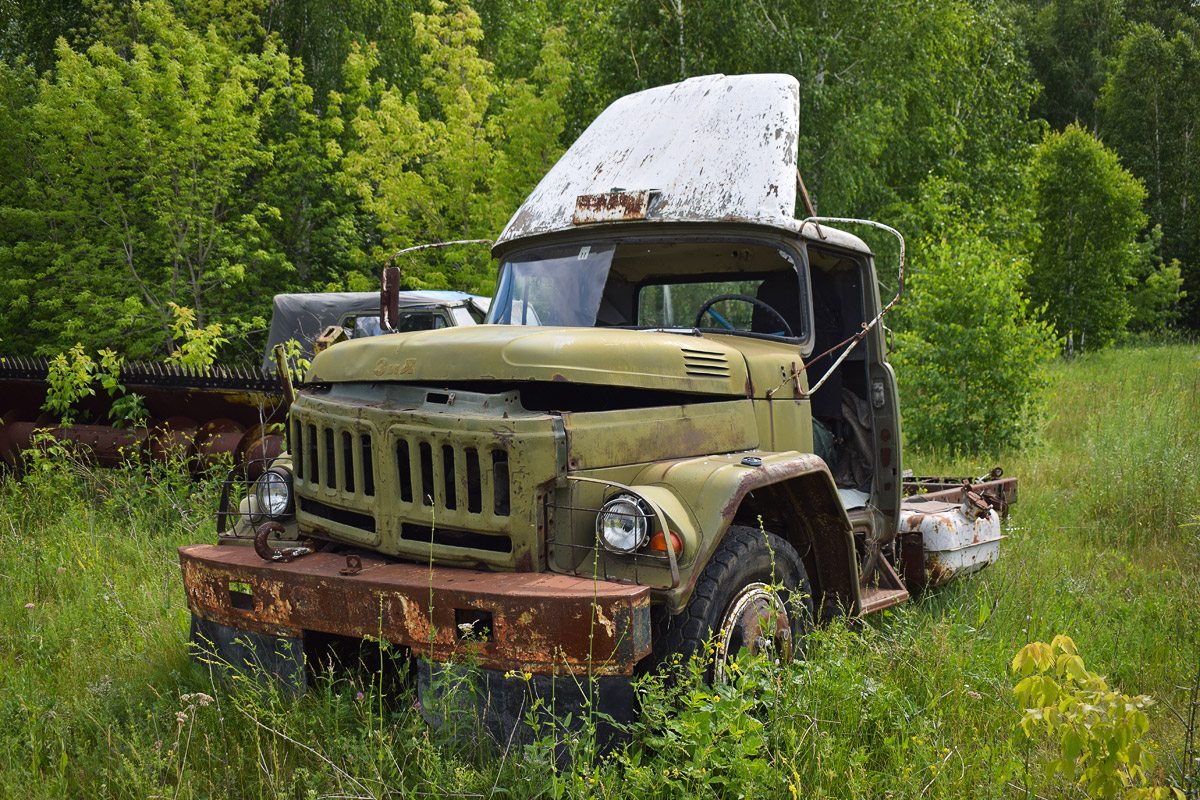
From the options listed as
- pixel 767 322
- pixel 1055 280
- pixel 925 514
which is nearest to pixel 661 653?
pixel 767 322

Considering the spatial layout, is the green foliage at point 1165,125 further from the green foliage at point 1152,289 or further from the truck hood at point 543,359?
the truck hood at point 543,359

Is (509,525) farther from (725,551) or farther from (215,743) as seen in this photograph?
(215,743)

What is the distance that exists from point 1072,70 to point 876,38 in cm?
2872

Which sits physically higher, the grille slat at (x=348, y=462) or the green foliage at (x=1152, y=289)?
the grille slat at (x=348, y=462)

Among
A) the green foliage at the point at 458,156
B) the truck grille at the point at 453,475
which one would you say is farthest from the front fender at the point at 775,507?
the green foliage at the point at 458,156

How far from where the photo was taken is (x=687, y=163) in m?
4.82

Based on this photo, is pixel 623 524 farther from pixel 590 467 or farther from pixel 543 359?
pixel 543 359

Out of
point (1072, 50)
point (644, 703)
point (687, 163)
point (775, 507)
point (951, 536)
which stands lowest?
point (951, 536)

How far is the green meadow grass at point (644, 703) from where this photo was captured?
2.98 meters

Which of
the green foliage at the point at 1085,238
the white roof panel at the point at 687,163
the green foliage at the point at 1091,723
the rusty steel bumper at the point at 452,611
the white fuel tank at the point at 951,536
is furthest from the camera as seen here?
the green foliage at the point at 1085,238

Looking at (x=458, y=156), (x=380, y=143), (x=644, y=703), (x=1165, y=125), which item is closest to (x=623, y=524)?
(x=644, y=703)

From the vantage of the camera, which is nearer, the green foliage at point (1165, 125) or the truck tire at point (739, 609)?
the truck tire at point (739, 609)

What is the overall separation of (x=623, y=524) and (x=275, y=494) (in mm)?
1772

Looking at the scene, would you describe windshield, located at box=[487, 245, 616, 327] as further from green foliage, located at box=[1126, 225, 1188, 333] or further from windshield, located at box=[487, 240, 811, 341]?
green foliage, located at box=[1126, 225, 1188, 333]
